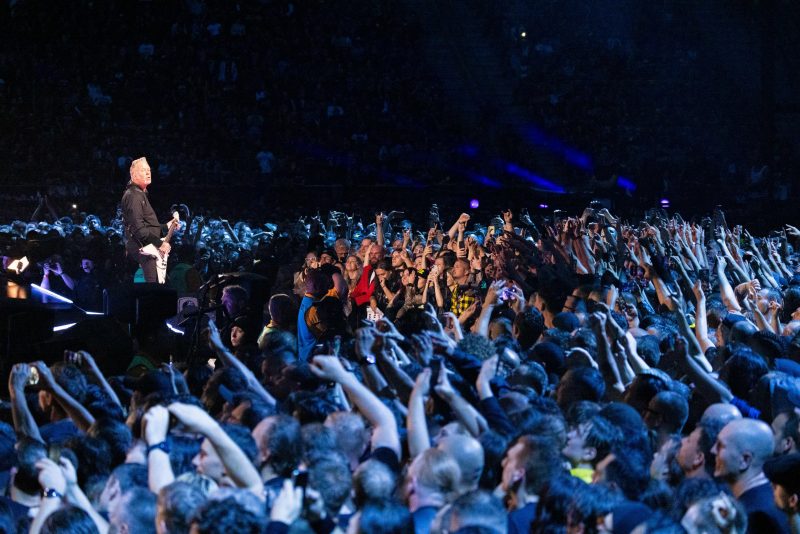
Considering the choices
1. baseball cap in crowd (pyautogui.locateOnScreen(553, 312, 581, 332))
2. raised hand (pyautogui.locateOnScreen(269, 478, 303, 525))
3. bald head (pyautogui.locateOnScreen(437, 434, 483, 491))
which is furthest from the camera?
baseball cap in crowd (pyautogui.locateOnScreen(553, 312, 581, 332))

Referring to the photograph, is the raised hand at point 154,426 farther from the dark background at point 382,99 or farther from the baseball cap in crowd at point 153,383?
the dark background at point 382,99

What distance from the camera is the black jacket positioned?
33.5 feet

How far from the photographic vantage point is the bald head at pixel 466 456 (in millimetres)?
3820

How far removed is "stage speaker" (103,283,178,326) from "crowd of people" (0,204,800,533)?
48 cm

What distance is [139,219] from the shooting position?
33.6 ft

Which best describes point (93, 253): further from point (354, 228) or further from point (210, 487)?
point (210, 487)

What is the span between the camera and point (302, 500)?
11.2ft

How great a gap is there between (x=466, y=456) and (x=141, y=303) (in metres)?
4.94

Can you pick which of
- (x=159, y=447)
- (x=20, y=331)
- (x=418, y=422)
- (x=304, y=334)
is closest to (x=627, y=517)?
(x=418, y=422)

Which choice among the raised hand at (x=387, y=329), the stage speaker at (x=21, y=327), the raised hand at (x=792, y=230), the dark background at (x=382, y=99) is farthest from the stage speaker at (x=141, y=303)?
the dark background at (x=382, y=99)

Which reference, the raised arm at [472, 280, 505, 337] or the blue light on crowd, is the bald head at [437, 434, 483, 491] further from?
the blue light on crowd

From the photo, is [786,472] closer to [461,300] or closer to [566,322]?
[566,322]

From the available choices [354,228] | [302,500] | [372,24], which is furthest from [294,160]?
[302,500]

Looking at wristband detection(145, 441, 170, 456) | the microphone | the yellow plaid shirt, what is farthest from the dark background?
wristband detection(145, 441, 170, 456)
